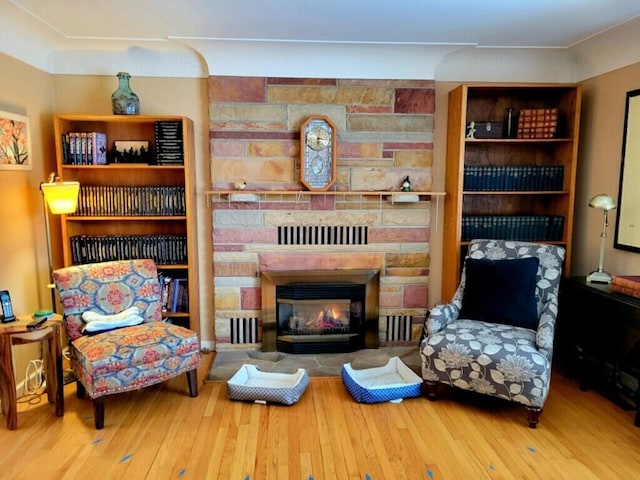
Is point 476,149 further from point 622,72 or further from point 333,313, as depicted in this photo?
point 333,313

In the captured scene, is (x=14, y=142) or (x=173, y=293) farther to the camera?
(x=173, y=293)

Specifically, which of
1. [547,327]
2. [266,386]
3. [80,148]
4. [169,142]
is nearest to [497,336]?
[547,327]

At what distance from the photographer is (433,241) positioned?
3.76 meters

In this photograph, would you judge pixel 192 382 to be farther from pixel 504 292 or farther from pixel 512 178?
pixel 512 178

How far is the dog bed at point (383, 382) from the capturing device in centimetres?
276

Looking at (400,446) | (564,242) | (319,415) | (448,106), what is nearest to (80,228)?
(319,415)

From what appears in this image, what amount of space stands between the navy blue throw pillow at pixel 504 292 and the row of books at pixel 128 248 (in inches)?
86.6

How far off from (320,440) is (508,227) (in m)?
2.27

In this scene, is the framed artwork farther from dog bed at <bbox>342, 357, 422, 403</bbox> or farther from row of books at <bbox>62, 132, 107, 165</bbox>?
dog bed at <bbox>342, 357, 422, 403</bbox>

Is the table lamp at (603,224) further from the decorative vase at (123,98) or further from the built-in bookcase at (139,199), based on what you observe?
the decorative vase at (123,98)

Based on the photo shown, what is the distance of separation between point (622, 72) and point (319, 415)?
3139 mm

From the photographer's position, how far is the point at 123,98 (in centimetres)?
320

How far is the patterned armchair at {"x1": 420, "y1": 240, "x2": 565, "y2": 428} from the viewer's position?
8.09ft

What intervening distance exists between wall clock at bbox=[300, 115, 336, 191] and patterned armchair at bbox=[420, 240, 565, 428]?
1253 mm
